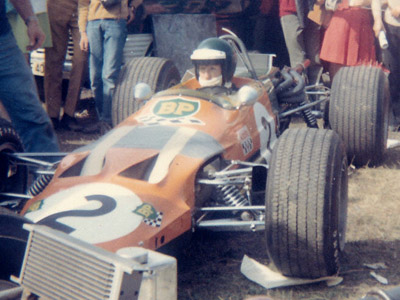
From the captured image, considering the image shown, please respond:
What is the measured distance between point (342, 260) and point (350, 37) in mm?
3961

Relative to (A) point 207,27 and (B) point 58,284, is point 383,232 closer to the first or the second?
(B) point 58,284

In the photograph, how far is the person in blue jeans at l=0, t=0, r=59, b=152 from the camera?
462cm

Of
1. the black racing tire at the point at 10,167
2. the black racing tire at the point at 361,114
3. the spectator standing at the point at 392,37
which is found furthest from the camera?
the spectator standing at the point at 392,37

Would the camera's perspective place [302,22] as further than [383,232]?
Yes

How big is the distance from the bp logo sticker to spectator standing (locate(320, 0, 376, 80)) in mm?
3403

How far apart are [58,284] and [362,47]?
19.4 feet

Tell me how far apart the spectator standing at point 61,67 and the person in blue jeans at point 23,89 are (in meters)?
2.55

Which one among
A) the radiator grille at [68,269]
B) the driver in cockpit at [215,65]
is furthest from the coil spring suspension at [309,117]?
the radiator grille at [68,269]

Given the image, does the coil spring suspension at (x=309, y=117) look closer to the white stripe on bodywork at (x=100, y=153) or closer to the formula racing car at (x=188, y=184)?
the formula racing car at (x=188, y=184)

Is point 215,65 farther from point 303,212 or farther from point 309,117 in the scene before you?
point 303,212

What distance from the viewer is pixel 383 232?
4293mm

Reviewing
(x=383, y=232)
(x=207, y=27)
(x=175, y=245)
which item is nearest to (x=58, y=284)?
(x=175, y=245)

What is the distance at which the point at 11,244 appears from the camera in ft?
7.76

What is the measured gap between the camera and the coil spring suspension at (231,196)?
12.3 ft
